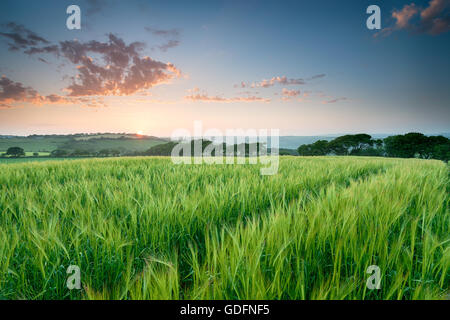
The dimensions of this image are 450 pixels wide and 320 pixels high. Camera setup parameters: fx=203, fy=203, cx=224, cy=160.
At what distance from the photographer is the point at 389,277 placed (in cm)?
98

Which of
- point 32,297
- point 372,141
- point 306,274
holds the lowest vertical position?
point 32,297

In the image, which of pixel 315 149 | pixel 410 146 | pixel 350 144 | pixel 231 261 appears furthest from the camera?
pixel 315 149

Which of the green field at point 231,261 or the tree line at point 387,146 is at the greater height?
the tree line at point 387,146

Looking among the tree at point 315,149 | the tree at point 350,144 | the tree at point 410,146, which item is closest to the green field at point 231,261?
the tree at point 315,149

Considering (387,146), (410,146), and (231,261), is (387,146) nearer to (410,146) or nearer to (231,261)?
(410,146)

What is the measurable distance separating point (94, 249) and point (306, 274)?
3.59ft

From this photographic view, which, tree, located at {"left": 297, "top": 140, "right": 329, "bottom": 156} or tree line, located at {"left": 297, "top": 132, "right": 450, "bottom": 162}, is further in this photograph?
tree, located at {"left": 297, "top": 140, "right": 329, "bottom": 156}

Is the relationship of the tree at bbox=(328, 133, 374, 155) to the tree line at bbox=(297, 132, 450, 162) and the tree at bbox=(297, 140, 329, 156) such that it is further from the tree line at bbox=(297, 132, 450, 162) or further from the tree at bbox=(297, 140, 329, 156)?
the tree at bbox=(297, 140, 329, 156)

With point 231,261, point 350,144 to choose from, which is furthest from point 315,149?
point 231,261

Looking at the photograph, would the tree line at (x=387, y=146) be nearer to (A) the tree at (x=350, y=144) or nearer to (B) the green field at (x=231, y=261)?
(A) the tree at (x=350, y=144)

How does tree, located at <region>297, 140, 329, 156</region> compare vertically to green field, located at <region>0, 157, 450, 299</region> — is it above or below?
above

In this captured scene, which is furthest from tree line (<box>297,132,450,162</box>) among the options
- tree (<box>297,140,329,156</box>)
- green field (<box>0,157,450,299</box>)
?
green field (<box>0,157,450,299</box>)

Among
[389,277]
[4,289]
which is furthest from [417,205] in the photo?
[4,289]
